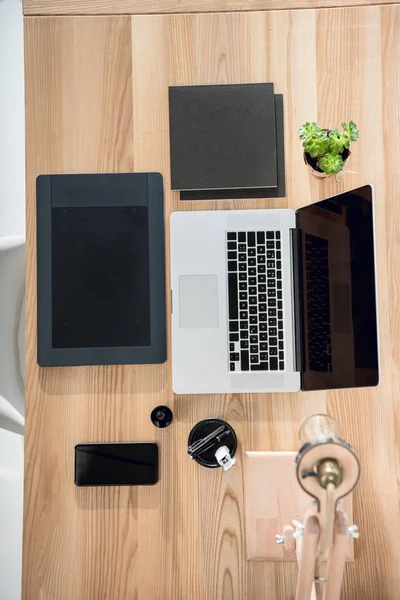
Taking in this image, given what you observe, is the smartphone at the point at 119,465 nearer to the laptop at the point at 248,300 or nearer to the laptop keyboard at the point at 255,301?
the laptop at the point at 248,300

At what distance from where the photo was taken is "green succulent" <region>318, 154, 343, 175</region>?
1070 millimetres

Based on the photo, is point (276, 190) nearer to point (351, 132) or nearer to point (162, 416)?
point (351, 132)

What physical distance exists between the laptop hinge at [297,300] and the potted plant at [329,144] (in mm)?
146

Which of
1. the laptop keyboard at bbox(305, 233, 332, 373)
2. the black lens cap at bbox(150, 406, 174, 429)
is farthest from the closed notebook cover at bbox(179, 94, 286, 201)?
Answer: the black lens cap at bbox(150, 406, 174, 429)

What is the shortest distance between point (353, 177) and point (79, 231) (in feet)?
1.93

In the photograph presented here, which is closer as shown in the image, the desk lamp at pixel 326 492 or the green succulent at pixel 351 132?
the desk lamp at pixel 326 492

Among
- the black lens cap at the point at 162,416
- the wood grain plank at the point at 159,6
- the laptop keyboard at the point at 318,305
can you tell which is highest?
the wood grain plank at the point at 159,6

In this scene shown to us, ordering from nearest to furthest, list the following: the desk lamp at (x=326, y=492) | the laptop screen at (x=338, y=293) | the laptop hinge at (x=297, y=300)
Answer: the desk lamp at (x=326, y=492) → the laptop screen at (x=338, y=293) → the laptop hinge at (x=297, y=300)

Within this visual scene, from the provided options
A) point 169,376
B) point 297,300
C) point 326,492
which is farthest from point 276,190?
point 326,492

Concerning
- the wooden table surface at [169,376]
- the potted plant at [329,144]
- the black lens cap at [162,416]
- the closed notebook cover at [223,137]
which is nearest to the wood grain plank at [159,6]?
the wooden table surface at [169,376]

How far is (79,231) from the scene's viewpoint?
1117 mm

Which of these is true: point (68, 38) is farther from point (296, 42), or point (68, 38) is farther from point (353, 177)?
point (353, 177)

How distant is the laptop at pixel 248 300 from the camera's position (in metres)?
1.08

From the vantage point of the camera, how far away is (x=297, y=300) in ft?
3.61
